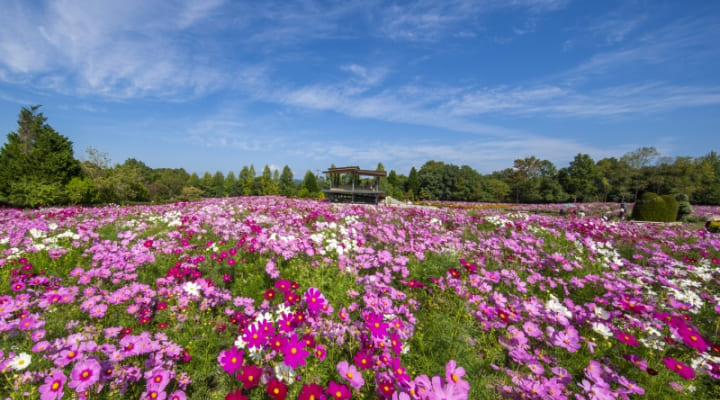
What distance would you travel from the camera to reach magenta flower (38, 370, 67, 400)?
4.27 feet

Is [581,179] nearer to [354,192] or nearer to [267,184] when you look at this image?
[354,192]

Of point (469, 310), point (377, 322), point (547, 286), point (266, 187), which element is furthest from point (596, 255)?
point (266, 187)

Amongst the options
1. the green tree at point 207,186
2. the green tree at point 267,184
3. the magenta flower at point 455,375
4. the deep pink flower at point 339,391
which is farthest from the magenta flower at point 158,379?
the green tree at point 207,186

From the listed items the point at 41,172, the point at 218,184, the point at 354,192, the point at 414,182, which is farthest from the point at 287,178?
the point at 41,172

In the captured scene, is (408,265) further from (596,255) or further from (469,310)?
(596,255)

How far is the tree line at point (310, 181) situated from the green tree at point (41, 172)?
0.11ft

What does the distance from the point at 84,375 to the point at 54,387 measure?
14cm

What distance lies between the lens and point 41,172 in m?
15.2

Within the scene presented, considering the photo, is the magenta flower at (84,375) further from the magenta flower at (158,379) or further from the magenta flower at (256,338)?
the magenta flower at (256,338)

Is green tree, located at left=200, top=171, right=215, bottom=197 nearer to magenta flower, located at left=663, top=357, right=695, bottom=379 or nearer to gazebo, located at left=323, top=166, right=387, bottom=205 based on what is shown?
gazebo, located at left=323, top=166, right=387, bottom=205

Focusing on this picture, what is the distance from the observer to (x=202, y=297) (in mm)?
2535

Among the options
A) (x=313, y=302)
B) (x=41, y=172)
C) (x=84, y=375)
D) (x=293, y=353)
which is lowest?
(x=84, y=375)

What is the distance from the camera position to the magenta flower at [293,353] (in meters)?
1.27

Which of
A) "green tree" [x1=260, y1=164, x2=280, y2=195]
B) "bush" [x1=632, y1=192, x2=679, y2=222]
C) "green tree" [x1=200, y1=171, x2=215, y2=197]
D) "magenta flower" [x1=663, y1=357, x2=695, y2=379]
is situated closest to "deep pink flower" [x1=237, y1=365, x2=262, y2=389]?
"magenta flower" [x1=663, y1=357, x2=695, y2=379]
